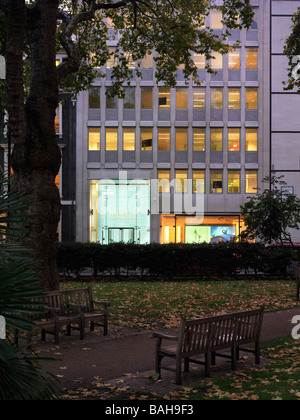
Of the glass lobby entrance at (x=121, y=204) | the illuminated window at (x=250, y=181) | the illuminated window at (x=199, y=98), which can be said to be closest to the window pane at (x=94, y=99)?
the glass lobby entrance at (x=121, y=204)

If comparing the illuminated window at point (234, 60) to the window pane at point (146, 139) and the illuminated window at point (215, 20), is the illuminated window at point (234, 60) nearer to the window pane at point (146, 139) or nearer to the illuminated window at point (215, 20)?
the illuminated window at point (215, 20)

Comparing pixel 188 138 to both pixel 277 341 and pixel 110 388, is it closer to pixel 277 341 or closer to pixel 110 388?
pixel 277 341

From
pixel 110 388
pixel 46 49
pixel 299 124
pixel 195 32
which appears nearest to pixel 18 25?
pixel 46 49

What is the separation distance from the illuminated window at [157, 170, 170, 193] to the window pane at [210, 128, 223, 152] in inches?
172

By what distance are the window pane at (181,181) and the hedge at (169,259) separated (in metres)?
18.1

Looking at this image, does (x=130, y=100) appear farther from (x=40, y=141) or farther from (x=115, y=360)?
(x=115, y=360)

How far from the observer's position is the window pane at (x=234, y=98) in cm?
4266

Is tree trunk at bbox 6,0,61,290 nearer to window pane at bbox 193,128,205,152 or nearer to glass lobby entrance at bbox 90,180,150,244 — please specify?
glass lobby entrance at bbox 90,180,150,244

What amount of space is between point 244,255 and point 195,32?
1040 cm

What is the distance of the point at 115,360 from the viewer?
8.63 meters

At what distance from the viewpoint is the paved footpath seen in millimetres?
7246

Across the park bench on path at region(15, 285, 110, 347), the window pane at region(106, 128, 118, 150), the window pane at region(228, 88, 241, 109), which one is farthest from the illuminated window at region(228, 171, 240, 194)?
the park bench on path at region(15, 285, 110, 347)

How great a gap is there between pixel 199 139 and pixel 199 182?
3.62 metres

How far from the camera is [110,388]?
6828 mm
